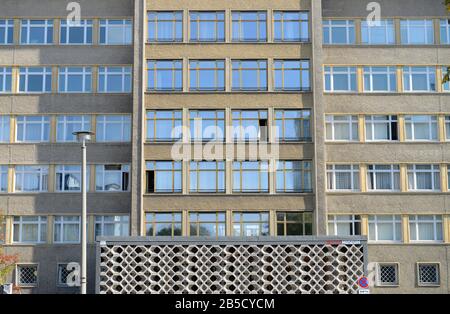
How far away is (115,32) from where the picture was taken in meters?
38.7

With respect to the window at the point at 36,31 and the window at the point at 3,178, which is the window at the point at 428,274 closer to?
the window at the point at 3,178

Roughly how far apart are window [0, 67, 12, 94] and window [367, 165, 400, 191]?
67.3 ft

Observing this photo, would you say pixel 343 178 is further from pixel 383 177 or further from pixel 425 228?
pixel 425 228

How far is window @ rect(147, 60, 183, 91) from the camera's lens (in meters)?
37.0

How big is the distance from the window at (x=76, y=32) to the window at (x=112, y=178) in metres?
7.26

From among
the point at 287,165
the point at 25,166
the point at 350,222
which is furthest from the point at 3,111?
the point at 350,222

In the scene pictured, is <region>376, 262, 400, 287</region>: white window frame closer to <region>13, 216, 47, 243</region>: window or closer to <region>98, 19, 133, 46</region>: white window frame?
<region>13, 216, 47, 243</region>: window

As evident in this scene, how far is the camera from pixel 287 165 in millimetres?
36312

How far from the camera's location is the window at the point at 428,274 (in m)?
36.2

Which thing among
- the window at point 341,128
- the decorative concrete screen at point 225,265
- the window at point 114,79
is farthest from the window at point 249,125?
the decorative concrete screen at point 225,265

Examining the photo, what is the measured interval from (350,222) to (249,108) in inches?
323

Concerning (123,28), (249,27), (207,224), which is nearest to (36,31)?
(123,28)

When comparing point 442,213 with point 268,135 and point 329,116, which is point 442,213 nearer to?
point 329,116
